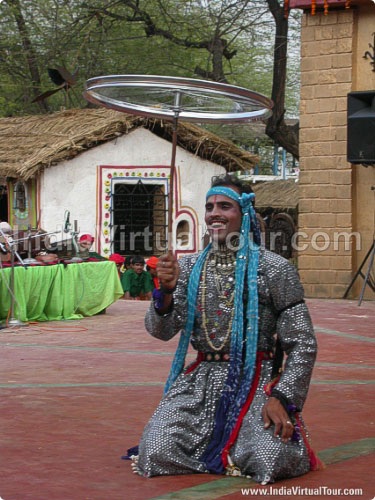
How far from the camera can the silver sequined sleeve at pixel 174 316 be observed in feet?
15.9

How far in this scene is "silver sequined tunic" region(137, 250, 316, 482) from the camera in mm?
4527

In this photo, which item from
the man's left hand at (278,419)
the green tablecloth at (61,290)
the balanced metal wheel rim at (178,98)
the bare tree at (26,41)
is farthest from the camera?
the bare tree at (26,41)

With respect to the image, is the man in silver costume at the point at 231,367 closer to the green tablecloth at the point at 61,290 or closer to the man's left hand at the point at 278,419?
the man's left hand at the point at 278,419

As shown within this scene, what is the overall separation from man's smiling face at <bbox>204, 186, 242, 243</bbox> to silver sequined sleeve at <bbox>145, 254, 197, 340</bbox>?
26 cm

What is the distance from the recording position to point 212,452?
466 centimetres

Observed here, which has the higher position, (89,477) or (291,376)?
(291,376)

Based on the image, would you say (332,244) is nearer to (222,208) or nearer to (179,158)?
(179,158)

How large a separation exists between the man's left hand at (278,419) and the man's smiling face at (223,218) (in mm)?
942

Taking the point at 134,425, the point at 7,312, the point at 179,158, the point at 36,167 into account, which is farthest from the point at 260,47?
the point at 134,425

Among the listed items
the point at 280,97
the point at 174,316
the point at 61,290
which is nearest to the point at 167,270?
the point at 174,316

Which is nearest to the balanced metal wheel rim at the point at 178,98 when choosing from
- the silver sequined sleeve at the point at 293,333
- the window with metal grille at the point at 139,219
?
the silver sequined sleeve at the point at 293,333

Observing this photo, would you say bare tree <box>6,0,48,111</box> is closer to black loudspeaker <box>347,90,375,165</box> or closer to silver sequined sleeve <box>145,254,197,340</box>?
black loudspeaker <box>347,90,375,165</box>

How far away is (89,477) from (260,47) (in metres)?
27.5

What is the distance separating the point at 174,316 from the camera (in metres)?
4.89
